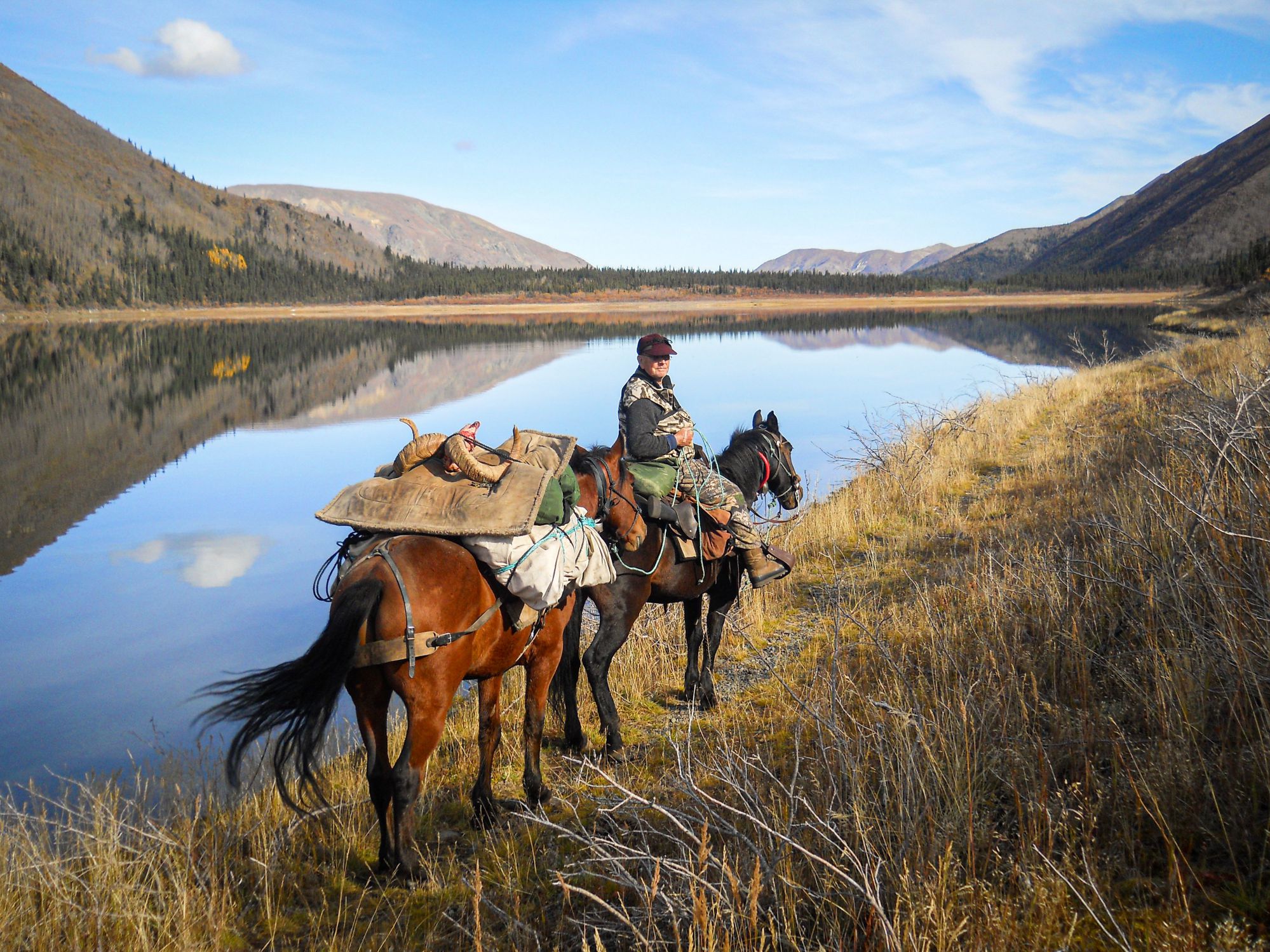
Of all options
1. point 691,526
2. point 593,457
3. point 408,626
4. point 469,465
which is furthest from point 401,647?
point 691,526

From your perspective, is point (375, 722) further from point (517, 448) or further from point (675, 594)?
point (675, 594)

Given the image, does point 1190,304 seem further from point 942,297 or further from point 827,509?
point 942,297

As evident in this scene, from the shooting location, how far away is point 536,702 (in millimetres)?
4555

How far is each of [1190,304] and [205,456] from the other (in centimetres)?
6411

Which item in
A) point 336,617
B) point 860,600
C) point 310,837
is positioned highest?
point 336,617

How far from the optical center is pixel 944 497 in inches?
441

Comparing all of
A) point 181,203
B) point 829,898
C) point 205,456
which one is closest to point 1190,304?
point 205,456

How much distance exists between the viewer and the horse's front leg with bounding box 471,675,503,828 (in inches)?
170

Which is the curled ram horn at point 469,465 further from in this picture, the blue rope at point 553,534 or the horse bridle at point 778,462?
the horse bridle at point 778,462

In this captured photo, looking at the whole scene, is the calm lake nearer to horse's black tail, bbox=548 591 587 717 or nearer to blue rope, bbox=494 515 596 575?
horse's black tail, bbox=548 591 587 717

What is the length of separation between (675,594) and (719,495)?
80 centimetres

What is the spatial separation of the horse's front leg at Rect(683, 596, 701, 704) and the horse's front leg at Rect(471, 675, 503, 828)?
78.9 inches

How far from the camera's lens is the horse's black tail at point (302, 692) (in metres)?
3.30

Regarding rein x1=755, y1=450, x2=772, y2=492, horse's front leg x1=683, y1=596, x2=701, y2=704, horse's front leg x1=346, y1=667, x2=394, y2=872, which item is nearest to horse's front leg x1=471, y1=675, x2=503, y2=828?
horse's front leg x1=346, y1=667, x2=394, y2=872
